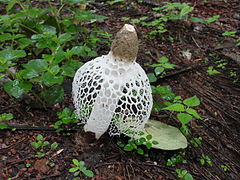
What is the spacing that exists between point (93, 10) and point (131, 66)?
11.6 ft

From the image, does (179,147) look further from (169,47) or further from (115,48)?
(169,47)

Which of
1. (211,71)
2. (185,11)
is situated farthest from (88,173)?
(185,11)

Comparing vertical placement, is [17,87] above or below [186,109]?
above

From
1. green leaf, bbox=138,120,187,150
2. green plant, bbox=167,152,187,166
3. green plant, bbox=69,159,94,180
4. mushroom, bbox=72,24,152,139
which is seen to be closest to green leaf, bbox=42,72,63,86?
mushroom, bbox=72,24,152,139

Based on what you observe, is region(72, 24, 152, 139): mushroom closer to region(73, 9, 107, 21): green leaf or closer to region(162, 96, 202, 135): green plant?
region(162, 96, 202, 135): green plant

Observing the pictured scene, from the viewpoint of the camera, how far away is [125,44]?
171 cm

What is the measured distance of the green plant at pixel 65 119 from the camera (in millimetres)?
2229

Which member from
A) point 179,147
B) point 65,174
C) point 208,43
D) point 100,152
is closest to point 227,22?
point 208,43

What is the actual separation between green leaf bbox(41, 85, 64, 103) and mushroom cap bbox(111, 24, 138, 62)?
75cm

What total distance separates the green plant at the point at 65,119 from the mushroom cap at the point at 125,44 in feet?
2.66

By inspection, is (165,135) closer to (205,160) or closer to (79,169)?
(205,160)

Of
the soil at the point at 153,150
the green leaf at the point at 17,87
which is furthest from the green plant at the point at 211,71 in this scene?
the green leaf at the point at 17,87

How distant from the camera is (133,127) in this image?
2066 mm

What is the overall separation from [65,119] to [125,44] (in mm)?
943
